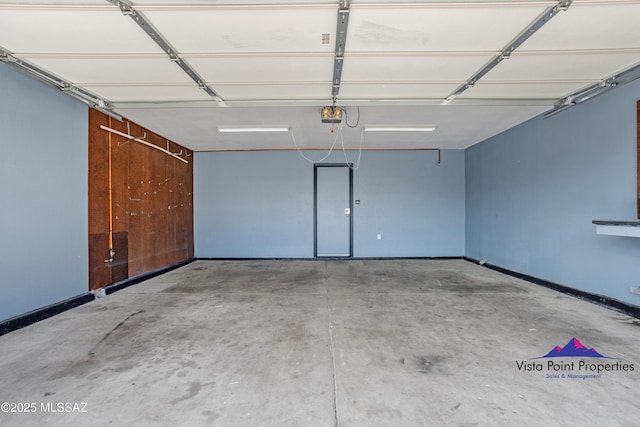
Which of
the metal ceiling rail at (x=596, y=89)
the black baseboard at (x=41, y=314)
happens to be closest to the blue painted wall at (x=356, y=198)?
the metal ceiling rail at (x=596, y=89)

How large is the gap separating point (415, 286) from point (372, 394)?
10.3 ft

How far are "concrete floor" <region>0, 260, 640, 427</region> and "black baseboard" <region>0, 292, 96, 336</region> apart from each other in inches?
3.8

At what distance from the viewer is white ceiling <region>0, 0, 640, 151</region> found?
2.24m

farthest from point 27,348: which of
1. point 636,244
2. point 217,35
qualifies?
point 636,244

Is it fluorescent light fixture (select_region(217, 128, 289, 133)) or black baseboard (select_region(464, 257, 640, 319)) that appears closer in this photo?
black baseboard (select_region(464, 257, 640, 319))

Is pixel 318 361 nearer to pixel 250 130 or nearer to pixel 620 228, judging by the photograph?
pixel 620 228

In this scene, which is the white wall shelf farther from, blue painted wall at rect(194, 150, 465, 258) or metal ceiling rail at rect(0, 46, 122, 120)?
metal ceiling rail at rect(0, 46, 122, 120)

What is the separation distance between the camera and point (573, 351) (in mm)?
2545

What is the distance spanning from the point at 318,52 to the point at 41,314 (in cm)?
406

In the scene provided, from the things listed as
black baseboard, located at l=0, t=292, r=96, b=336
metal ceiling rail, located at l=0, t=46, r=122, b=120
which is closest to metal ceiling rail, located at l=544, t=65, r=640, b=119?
metal ceiling rail, located at l=0, t=46, r=122, b=120

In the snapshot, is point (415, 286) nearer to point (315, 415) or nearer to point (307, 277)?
point (307, 277)

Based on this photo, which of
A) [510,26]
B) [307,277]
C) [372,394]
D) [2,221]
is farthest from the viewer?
[307,277]

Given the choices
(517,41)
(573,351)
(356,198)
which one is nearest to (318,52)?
(517,41)

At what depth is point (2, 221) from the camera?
118 inches
